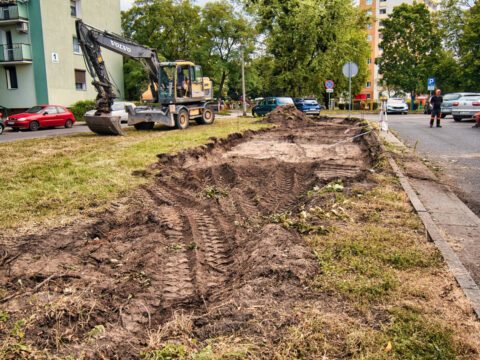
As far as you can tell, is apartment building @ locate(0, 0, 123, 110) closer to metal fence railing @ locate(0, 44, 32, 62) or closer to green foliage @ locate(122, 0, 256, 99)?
metal fence railing @ locate(0, 44, 32, 62)

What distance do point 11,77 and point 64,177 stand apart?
28252 mm

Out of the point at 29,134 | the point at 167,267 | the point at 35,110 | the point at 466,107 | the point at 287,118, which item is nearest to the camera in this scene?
the point at 167,267

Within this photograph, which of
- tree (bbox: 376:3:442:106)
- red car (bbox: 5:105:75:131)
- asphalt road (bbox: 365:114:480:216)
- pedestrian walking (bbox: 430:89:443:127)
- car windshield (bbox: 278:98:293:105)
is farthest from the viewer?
tree (bbox: 376:3:442:106)

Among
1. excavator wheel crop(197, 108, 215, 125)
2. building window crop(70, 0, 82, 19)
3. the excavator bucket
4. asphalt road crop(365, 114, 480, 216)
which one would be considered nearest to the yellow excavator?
the excavator bucket

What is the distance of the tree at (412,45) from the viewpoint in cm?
5041

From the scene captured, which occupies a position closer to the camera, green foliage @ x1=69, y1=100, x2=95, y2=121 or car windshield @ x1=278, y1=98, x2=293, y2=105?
car windshield @ x1=278, y1=98, x2=293, y2=105

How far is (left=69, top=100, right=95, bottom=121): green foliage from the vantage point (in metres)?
29.7

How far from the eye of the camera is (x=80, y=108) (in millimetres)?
29891

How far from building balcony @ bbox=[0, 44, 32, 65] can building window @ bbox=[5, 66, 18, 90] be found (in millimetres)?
1100

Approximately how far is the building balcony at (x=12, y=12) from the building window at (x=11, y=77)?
3.47 m

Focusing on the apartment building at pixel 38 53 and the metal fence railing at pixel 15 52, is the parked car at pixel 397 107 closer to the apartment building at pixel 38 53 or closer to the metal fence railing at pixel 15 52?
the apartment building at pixel 38 53

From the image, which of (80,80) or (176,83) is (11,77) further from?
(176,83)

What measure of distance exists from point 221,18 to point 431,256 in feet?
150

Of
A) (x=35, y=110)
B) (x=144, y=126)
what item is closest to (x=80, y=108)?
(x=35, y=110)
